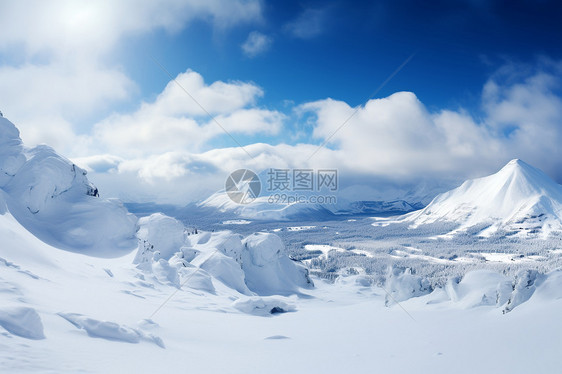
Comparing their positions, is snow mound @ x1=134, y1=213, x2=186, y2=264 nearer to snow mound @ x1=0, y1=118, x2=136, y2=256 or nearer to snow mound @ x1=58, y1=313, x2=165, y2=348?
snow mound @ x1=0, y1=118, x2=136, y2=256

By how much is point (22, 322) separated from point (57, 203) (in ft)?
125

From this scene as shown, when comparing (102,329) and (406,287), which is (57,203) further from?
(406,287)

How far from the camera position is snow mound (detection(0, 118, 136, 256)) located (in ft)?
119

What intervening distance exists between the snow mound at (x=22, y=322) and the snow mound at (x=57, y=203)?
28.6 m

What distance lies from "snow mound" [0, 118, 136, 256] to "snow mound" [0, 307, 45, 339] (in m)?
28.6

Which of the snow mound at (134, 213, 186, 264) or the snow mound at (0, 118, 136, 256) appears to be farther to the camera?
the snow mound at (134, 213, 186, 264)

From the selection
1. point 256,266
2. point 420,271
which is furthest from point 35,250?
point 420,271

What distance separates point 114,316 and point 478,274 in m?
31.0

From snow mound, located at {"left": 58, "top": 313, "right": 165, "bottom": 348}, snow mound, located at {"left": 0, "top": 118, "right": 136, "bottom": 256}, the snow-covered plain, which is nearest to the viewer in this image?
the snow-covered plain

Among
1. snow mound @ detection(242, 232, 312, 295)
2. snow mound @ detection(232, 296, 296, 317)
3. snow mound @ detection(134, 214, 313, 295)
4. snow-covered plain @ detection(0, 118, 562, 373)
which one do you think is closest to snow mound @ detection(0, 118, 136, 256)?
snow-covered plain @ detection(0, 118, 562, 373)

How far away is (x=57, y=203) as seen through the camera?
41.1 metres

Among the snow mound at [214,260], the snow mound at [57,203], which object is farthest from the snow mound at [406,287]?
the snow mound at [57,203]

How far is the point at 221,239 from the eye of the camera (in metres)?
65.3

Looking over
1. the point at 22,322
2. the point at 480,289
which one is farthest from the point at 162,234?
the point at 22,322
